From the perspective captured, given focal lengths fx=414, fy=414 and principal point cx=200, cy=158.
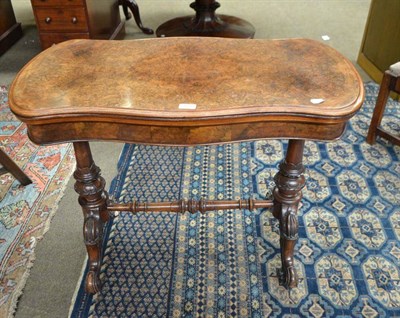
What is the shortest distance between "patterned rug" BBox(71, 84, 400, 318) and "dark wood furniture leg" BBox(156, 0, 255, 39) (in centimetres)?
153

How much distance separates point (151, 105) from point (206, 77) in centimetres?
26

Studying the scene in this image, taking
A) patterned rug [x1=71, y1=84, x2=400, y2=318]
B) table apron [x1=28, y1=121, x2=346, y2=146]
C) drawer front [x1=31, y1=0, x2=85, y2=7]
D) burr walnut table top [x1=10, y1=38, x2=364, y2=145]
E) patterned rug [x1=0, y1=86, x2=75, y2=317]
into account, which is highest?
burr walnut table top [x1=10, y1=38, x2=364, y2=145]

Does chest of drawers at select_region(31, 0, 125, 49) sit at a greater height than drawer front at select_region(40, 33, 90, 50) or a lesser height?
greater

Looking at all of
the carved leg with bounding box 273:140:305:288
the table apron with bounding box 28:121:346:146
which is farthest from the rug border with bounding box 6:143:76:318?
the carved leg with bounding box 273:140:305:288

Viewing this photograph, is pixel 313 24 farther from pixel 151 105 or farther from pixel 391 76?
pixel 151 105

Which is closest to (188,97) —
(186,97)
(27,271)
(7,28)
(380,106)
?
(186,97)

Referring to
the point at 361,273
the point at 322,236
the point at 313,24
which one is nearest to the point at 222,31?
the point at 313,24

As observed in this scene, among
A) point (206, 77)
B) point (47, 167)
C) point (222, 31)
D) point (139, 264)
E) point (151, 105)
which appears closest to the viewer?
point (151, 105)

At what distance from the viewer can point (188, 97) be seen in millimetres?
1348

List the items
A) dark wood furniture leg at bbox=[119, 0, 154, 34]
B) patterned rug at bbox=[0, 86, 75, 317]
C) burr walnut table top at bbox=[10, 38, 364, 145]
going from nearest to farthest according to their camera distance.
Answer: burr walnut table top at bbox=[10, 38, 364, 145], patterned rug at bbox=[0, 86, 75, 317], dark wood furniture leg at bbox=[119, 0, 154, 34]

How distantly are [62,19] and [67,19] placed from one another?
0.13 feet

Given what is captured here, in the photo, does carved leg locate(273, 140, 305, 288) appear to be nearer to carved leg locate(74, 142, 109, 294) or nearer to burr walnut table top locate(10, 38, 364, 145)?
burr walnut table top locate(10, 38, 364, 145)

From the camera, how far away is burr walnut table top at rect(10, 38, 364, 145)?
1294 mm

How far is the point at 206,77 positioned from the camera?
1.46 meters
